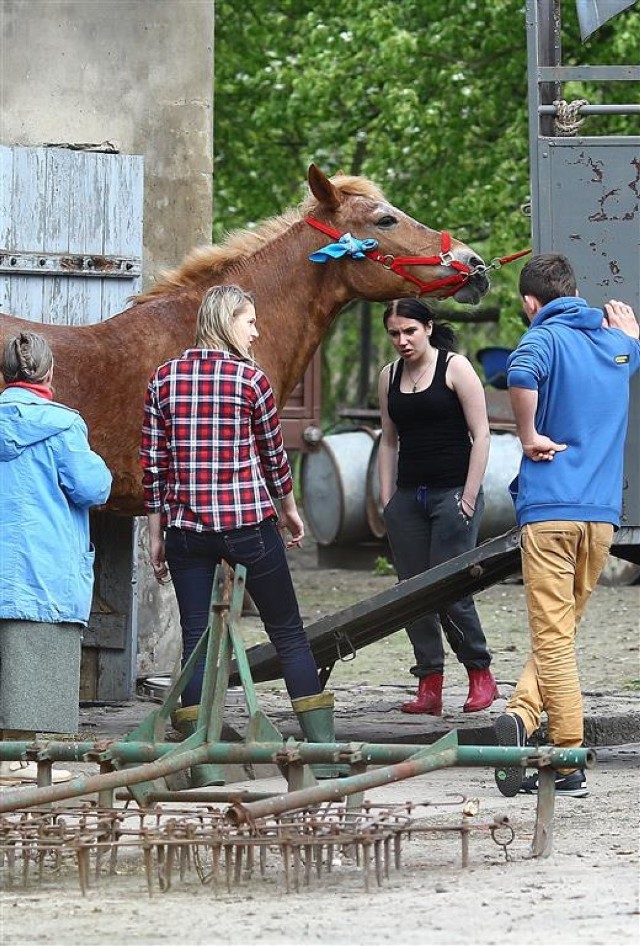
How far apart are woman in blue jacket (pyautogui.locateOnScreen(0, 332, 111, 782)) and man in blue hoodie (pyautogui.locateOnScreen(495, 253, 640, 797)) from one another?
158 centimetres

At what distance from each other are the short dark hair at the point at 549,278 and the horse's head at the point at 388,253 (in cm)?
141

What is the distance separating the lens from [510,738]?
6.36m

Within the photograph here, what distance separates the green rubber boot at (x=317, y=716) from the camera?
6469mm

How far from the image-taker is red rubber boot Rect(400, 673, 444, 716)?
862 centimetres

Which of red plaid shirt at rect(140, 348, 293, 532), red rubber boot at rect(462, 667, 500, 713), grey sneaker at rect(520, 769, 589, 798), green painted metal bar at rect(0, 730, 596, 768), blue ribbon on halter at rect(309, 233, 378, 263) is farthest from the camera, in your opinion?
red rubber boot at rect(462, 667, 500, 713)

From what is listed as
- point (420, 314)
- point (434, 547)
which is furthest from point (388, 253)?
point (434, 547)

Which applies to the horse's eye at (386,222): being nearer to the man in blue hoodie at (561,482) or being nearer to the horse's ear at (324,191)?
the horse's ear at (324,191)

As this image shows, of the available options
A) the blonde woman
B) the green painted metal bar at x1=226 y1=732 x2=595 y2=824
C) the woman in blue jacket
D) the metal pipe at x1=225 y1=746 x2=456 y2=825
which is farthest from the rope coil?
the metal pipe at x1=225 y1=746 x2=456 y2=825

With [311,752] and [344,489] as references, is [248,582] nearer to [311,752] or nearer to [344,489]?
[311,752]

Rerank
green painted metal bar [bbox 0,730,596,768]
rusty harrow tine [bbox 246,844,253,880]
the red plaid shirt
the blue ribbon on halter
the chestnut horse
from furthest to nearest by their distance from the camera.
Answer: the blue ribbon on halter → the chestnut horse → the red plaid shirt → green painted metal bar [bbox 0,730,596,768] → rusty harrow tine [bbox 246,844,253,880]

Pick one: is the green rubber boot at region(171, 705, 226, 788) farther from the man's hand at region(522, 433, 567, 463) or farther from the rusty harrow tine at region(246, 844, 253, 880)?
the man's hand at region(522, 433, 567, 463)

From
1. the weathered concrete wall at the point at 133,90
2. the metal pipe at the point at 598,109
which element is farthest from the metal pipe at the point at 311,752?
the weathered concrete wall at the point at 133,90

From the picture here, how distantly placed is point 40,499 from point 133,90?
4.39 meters

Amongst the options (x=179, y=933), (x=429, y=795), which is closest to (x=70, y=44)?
(x=429, y=795)
